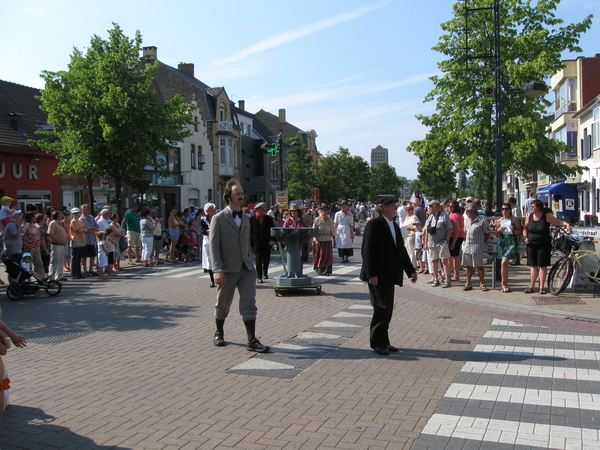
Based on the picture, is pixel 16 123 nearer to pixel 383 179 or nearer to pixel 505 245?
pixel 505 245

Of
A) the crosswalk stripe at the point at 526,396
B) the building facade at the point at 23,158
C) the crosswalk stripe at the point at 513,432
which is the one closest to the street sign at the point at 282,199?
the building facade at the point at 23,158

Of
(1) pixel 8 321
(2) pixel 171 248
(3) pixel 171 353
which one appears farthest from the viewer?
(2) pixel 171 248

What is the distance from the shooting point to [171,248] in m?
18.6

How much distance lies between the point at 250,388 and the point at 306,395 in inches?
21.9

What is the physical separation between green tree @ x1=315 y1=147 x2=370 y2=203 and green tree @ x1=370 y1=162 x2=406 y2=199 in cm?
2792

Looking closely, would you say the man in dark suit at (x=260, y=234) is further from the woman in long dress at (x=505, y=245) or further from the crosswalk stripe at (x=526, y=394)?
the crosswalk stripe at (x=526, y=394)

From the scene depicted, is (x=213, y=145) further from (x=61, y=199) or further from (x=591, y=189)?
(x=591, y=189)

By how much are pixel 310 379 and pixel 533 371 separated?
229 cm

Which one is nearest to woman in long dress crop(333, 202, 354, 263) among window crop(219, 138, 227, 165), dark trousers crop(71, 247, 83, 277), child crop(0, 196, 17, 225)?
dark trousers crop(71, 247, 83, 277)

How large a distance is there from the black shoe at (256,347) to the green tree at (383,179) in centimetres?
7937

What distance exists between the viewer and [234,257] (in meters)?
6.51

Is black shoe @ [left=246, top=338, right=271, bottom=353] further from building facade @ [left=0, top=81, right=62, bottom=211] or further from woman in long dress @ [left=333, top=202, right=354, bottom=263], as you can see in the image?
building facade @ [left=0, top=81, right=62, bottom=211]

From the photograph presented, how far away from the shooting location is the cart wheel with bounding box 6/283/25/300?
1100 cm

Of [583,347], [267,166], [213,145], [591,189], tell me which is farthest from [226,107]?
[583,347]
